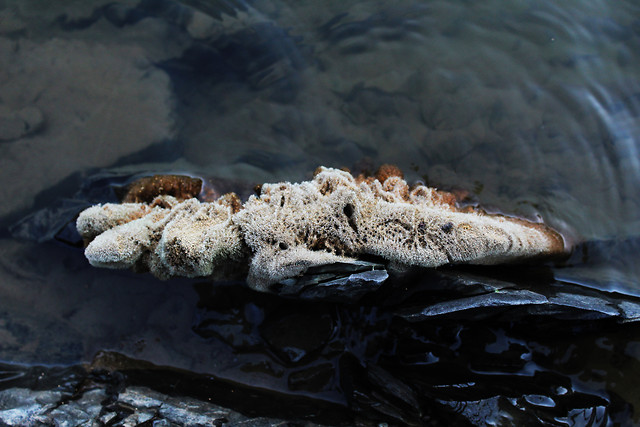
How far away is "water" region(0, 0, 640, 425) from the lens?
436cm

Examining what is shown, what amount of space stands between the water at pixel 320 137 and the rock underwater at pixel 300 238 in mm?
684

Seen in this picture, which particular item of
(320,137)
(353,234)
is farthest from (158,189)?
(353,234)

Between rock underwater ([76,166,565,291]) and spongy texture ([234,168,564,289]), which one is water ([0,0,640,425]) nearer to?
rock underwater ([76,166,565,291])

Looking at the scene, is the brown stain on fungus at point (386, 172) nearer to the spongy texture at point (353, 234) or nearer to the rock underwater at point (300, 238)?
the rock underwater at point (300, 238)

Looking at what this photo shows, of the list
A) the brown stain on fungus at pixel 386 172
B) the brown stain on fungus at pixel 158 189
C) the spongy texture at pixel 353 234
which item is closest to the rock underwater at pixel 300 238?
the spongy texture at pixel 353 234

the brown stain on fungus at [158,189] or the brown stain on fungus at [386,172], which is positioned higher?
the brown stain on fungus at [386,172]

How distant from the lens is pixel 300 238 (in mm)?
3949

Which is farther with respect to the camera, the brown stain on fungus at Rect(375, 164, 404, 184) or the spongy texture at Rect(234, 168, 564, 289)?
the brown stain on fungus at Rect(375, 164, 404, 184)

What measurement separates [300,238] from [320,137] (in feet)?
6.00

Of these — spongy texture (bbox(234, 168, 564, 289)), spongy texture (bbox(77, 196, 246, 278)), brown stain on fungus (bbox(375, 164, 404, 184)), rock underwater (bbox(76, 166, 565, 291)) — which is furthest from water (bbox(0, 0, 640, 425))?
spongy texture (bbox(234, 168, 564, 289))

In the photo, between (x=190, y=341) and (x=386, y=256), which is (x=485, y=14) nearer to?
(x=386, y=256)

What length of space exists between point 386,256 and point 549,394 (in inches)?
78.1

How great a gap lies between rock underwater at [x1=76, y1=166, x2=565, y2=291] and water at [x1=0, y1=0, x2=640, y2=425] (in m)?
0.68

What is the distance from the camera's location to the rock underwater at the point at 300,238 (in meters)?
3.88
